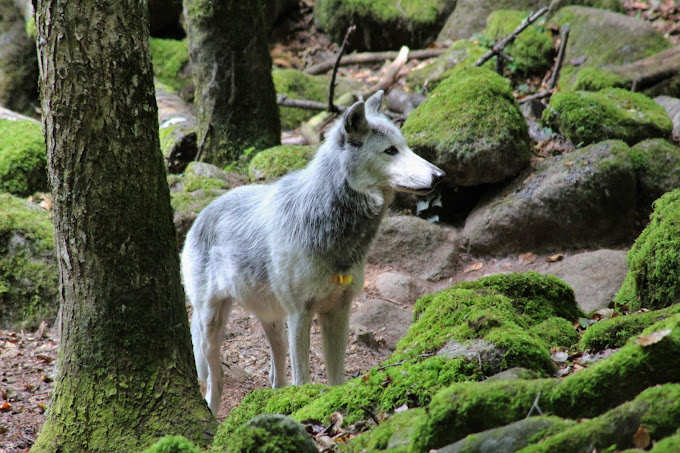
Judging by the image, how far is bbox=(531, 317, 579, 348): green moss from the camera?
15.0 feet

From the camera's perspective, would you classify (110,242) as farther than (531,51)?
No

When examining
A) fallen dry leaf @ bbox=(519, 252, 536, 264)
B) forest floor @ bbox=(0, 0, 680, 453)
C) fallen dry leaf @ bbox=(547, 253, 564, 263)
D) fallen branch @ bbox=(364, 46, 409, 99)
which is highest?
fallen branch @ bbox=(364, 46, 409, 99)

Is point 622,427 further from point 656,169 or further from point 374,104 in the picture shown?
point 656,169

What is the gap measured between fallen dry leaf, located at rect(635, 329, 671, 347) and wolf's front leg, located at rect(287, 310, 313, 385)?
273cm

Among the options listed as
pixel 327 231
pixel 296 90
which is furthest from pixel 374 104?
pixel 296 90

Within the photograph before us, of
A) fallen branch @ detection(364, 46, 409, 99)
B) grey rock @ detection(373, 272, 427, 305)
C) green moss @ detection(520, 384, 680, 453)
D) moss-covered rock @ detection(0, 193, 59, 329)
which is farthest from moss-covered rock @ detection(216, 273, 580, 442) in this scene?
fallen branch @ detection(364, 46, 409, 99)

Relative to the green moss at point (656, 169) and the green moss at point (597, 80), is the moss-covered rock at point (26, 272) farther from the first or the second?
the green moss at point (597, 80)

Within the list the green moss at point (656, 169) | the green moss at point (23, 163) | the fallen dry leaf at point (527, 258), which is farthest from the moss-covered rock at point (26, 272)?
the green moss at point (656, 169)

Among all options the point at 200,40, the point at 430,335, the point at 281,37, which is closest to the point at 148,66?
the point at 430,335

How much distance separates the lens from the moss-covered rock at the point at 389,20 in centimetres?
1631

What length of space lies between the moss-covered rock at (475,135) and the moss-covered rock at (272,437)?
6.27 metres

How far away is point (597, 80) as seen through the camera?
1023 cm

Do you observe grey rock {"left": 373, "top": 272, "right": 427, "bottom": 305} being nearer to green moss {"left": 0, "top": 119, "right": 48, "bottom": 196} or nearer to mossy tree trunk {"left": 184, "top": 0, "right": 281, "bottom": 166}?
mossy tree trunk {"left": 184, "top": 0, "right": 281, "bottom": 166}

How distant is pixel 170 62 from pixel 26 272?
9.14 metres
